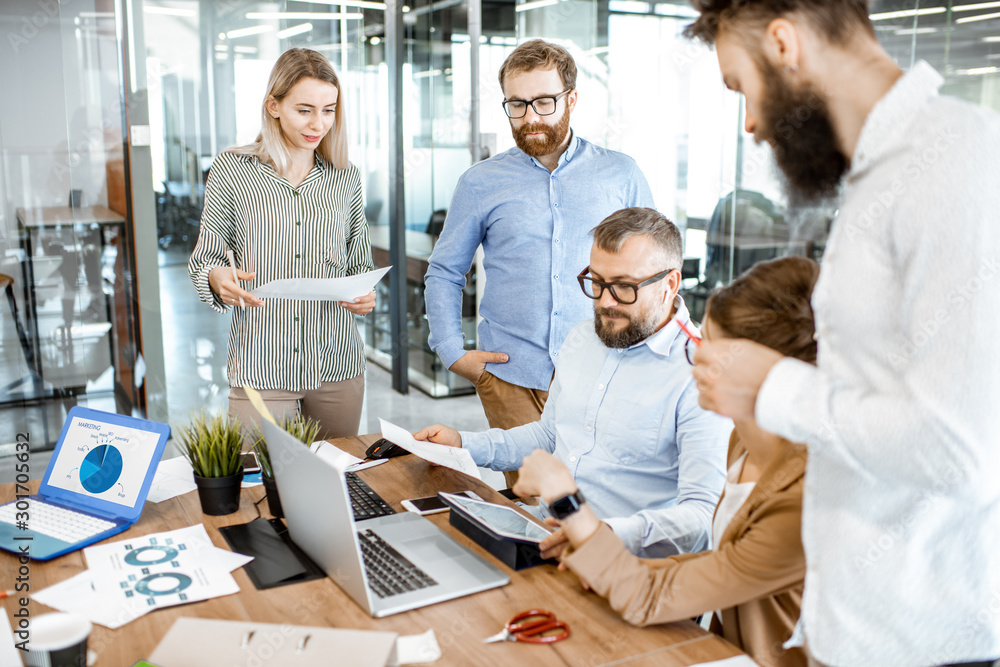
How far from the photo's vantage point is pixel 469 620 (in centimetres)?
132

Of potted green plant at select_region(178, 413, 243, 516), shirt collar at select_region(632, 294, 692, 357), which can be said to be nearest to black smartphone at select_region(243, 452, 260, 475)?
potted green plant at select_region(178, 413, 243, 516)

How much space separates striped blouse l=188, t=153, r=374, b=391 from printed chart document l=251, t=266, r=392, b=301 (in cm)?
25

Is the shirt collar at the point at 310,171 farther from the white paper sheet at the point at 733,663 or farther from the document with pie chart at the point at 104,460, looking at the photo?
the white paper sheet at the point at 733,663

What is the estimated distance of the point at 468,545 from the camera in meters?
1.61

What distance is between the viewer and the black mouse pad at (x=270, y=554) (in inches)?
57.7

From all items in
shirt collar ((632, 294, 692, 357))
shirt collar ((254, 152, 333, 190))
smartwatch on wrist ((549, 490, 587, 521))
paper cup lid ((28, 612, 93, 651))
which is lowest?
paper cup lid ((28, 612, 93, 651))

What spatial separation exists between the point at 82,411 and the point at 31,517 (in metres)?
0.26

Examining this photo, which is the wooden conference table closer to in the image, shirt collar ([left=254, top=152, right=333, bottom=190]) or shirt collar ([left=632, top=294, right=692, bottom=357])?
shirt collar ([left=632, top=294, right=692, bottom=357])

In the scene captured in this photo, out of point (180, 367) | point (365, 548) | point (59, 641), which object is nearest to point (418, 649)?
point (365, 548)

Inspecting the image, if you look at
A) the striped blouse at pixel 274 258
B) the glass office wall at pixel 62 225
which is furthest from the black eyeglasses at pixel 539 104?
the glass office wall at pixel 62 225

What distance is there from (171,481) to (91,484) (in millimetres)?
200

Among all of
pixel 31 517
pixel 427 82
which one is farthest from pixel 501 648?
pixel 427 82

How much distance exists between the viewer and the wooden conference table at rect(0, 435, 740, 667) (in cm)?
122

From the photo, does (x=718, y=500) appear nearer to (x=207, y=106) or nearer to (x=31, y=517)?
(x=31, y=517)
